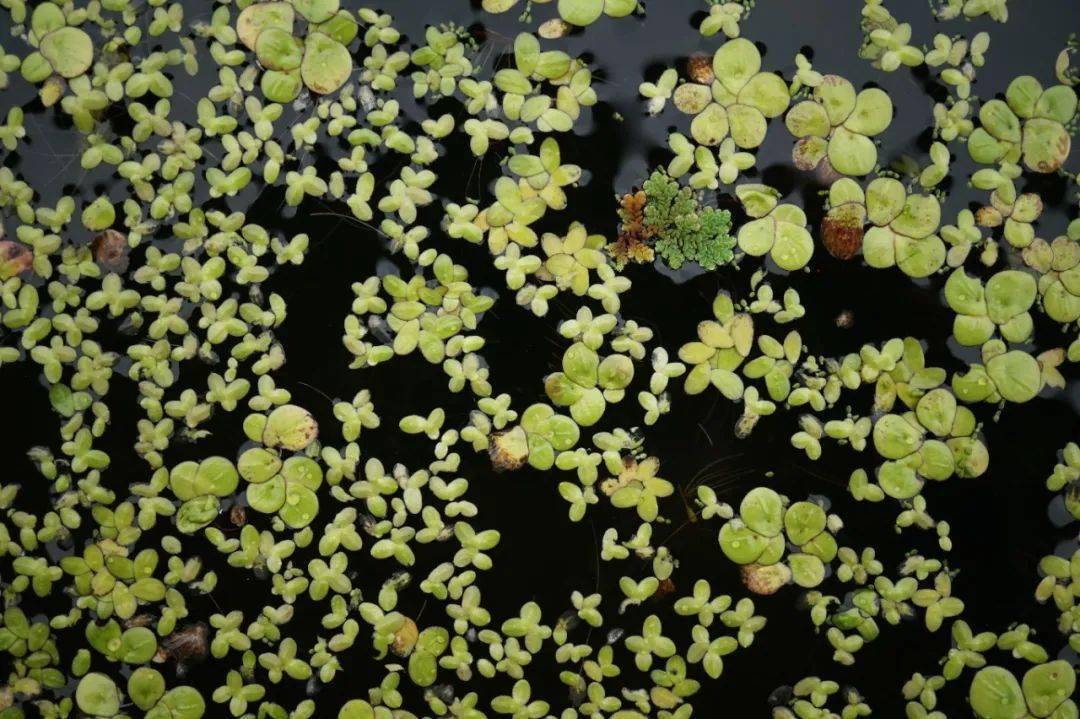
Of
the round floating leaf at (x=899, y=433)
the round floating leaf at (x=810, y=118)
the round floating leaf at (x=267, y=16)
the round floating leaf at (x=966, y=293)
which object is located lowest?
the round floating leaf at (x=899, y=433)

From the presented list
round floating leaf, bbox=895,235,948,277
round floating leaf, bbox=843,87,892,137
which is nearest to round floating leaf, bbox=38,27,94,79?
round floating leaf, bbox=843,87,892,137

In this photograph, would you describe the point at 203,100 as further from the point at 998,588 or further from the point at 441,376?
the point at 998,588

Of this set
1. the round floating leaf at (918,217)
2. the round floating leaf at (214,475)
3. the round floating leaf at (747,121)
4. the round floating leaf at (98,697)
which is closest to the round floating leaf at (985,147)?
the round floating leaf at (918,217)

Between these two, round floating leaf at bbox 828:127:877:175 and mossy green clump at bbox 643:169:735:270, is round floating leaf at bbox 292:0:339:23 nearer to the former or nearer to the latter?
mossy green clump at bbox 643:169:735:270

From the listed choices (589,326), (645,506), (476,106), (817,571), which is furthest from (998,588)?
(476,106)

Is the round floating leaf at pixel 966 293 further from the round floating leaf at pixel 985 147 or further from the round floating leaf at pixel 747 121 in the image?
the round floating leaf at pixel 747 121

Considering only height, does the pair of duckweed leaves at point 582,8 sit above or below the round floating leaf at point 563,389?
above

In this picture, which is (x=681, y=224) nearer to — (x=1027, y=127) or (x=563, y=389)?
(x=563, y=389)
